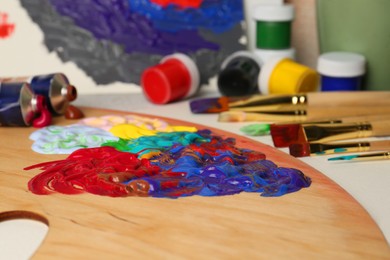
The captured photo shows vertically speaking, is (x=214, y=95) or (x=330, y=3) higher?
(x=330, y=3)

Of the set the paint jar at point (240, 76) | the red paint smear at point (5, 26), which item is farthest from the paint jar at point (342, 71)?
the red paint smear at point (5, 26)

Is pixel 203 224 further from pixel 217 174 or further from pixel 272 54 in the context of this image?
pixel 272 54

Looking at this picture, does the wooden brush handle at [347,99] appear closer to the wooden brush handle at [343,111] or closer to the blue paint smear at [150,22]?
the wooden brush handle at [343,111]

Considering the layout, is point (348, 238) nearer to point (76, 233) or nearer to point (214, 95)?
point (76, 233)

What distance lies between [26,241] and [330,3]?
24.5 inches

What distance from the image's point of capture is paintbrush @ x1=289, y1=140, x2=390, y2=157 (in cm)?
82

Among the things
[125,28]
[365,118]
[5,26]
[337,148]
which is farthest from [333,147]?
[5,26]

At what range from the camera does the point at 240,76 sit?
1.05m

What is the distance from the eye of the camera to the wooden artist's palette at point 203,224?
0.59 m

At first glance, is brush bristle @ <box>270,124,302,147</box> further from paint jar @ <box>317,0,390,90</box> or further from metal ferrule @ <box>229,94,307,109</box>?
paint jar @ <box>317,0,390,90</box>

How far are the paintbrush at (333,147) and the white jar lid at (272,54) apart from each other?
0.29 meters

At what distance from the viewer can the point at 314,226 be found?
638mm

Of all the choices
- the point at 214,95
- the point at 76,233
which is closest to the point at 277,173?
the point at 76,233

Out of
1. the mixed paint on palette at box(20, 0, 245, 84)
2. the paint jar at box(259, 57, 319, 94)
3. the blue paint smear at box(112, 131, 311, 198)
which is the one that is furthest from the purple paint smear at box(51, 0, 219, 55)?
the blue paint smear at box(112, 131, 311, 198)
